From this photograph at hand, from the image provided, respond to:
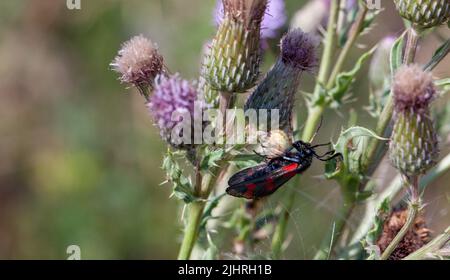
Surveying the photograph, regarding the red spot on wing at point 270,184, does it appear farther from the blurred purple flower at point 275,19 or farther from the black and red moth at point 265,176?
the blurred purple flower at point 275,19

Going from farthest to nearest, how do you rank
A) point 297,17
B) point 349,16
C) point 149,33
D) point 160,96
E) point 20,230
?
point 149,33
point 20,230
point 297,17
point 349,16
point 160,96

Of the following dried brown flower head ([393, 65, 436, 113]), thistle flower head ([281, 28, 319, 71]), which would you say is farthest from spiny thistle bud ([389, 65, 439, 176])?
thistle flower head ([281, 28, 319, 71])

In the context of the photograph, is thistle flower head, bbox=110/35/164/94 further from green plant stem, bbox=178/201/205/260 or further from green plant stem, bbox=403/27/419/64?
green plant stem, bbox=403/27/419/64


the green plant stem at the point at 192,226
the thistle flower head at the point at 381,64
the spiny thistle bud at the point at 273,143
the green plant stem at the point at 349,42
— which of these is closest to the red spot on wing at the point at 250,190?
the spiny thistle bud at the point at 273,143

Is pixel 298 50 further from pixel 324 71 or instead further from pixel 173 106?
pixel 173 106
